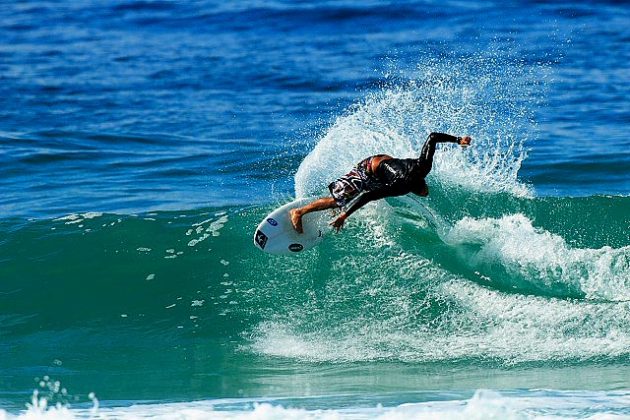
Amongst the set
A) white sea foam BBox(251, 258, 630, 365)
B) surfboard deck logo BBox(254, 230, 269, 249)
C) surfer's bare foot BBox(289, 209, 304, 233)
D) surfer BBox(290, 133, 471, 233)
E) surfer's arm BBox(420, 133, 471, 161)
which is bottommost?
white sea foam BBox(251, 258, 630, 365)

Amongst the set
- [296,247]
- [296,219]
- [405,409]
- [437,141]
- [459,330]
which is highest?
[437,141]

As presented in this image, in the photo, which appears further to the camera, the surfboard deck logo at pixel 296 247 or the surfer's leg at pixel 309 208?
the surfboard deck logo at pixel 296 247

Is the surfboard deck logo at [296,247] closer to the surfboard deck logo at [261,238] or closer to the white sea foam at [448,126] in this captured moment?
the surfboard deck logo at [261,238]

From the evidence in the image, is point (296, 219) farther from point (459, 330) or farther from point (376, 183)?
point (459, 330)

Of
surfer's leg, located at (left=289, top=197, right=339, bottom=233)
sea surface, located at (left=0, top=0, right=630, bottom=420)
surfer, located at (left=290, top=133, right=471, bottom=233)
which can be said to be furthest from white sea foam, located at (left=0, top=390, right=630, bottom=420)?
surfer's leg, located at (left=289, top=197, right=339, bottom=233)

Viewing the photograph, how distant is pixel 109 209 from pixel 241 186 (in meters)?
2.32

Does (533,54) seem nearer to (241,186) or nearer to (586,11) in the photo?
(586,11)

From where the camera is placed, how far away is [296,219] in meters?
11.1

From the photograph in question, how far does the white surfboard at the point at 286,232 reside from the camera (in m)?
11.2

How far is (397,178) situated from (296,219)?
1276mm

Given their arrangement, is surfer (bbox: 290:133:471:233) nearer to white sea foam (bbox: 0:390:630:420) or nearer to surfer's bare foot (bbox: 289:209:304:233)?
surfer's bare foot (bbox: 289:209:304:233)

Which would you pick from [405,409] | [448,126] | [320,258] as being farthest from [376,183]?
[448,126]

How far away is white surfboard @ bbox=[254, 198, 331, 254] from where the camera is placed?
1123cm

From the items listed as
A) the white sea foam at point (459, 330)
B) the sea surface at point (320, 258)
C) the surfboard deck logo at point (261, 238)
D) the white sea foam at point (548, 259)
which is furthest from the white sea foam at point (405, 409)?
the white sea foam at point (548, 259)
